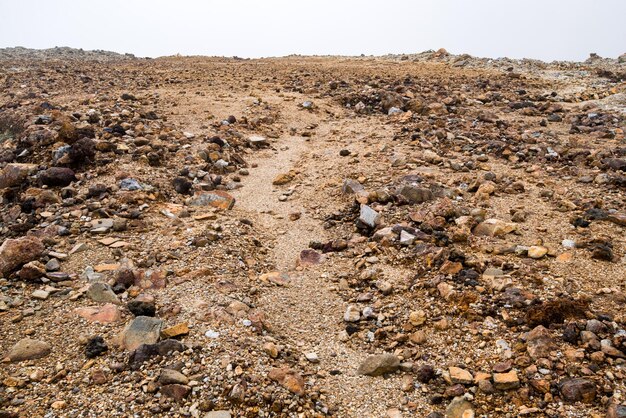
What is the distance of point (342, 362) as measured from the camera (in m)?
3.64

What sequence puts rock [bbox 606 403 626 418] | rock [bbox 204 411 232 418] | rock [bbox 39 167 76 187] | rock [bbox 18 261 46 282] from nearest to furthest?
rock [bbox 606 403 626 418] → rock [bbox 204 411 232 418] → rock [bbox 18 261 46 282] → rock [bbox 39 167 76 187]

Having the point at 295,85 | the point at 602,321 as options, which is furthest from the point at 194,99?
the point at 602,321

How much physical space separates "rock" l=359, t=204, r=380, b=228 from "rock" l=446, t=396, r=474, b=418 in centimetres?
266

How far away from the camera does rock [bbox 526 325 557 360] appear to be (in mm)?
3299

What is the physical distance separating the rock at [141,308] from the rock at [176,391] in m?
0.96

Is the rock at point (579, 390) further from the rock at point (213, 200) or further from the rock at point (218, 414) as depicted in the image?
the rock at point (213, 200)

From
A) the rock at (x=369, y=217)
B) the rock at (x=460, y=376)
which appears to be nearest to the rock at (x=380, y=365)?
the rock at (x=460, y=376)

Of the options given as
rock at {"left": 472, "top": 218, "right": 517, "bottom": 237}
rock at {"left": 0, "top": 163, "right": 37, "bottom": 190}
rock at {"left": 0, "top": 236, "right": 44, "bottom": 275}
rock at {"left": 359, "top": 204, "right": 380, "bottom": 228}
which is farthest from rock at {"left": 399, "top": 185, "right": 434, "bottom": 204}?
rock at {"left": 0, "top": 163, "right": 37, "bottom": 190}

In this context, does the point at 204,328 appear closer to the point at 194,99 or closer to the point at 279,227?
the point at 279,227

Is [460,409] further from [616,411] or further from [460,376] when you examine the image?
[616,411]

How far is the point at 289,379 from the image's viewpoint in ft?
10.6

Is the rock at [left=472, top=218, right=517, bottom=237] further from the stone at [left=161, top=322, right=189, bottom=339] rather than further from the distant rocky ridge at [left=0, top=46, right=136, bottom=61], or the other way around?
the distant rocky ridge at [left=0, top=46, right=136, bottom=61]

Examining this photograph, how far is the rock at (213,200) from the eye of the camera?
6.20 m

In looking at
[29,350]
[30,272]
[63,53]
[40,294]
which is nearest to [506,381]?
[29,350]
